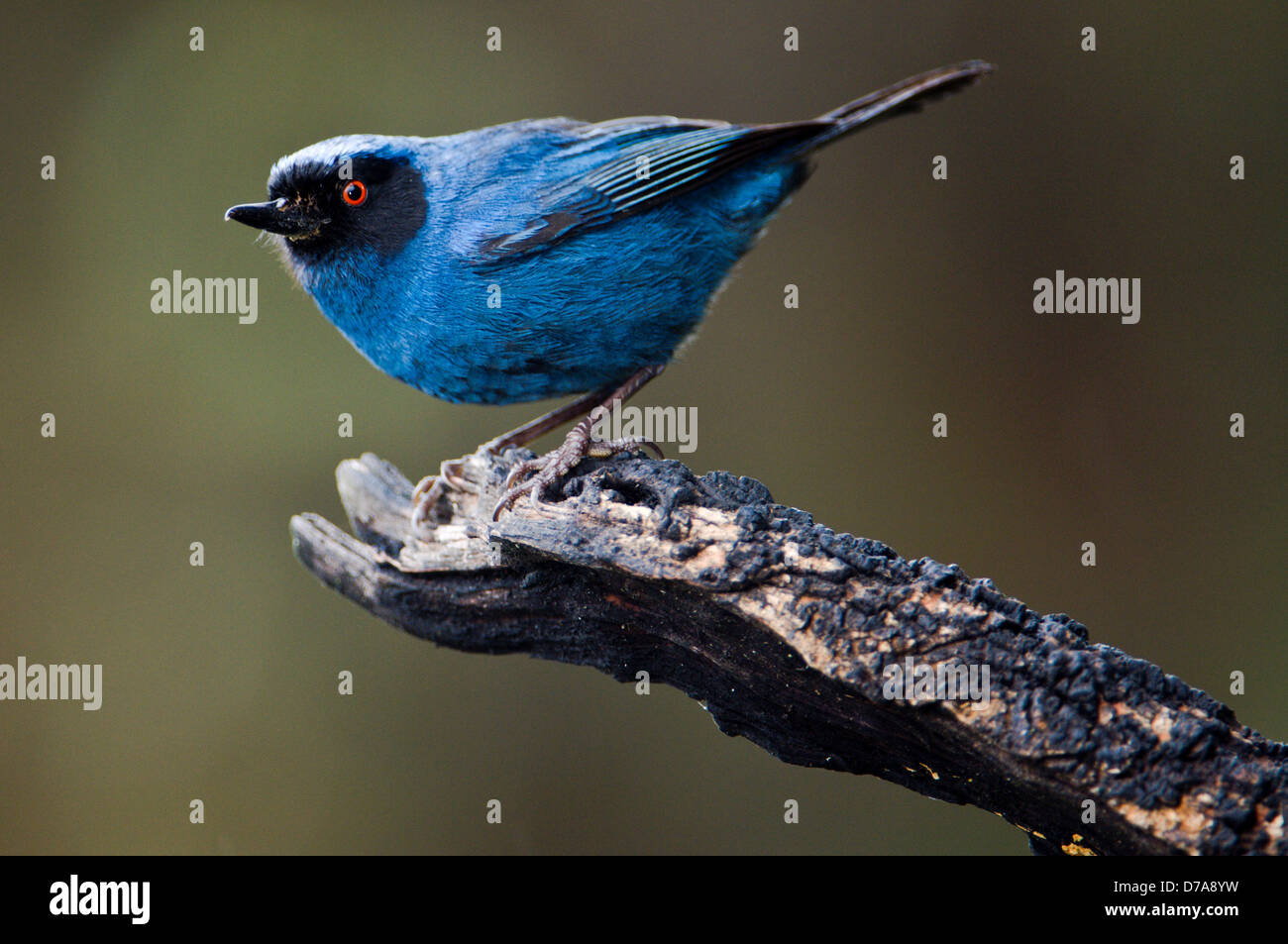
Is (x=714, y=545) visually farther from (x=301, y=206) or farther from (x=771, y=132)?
(x=301, y=206)

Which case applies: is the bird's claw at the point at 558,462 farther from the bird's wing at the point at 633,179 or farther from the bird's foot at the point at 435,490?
the bird's wing at the point at 633,179

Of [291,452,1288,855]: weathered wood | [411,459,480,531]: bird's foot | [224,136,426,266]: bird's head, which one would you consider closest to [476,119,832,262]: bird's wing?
[224,136,426,266]: bird's head

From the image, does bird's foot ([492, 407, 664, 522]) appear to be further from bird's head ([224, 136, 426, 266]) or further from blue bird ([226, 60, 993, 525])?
bird's head ([224, 136, 426, 266])

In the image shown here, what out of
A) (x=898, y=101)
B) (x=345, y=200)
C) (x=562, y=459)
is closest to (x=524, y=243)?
(x=345, y=200)

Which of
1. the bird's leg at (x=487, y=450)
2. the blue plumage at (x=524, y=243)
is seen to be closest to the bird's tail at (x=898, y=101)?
the blue plumage at (x=524, y=243)

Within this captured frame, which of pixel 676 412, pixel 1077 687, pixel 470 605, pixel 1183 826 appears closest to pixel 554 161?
pixel 470 605
